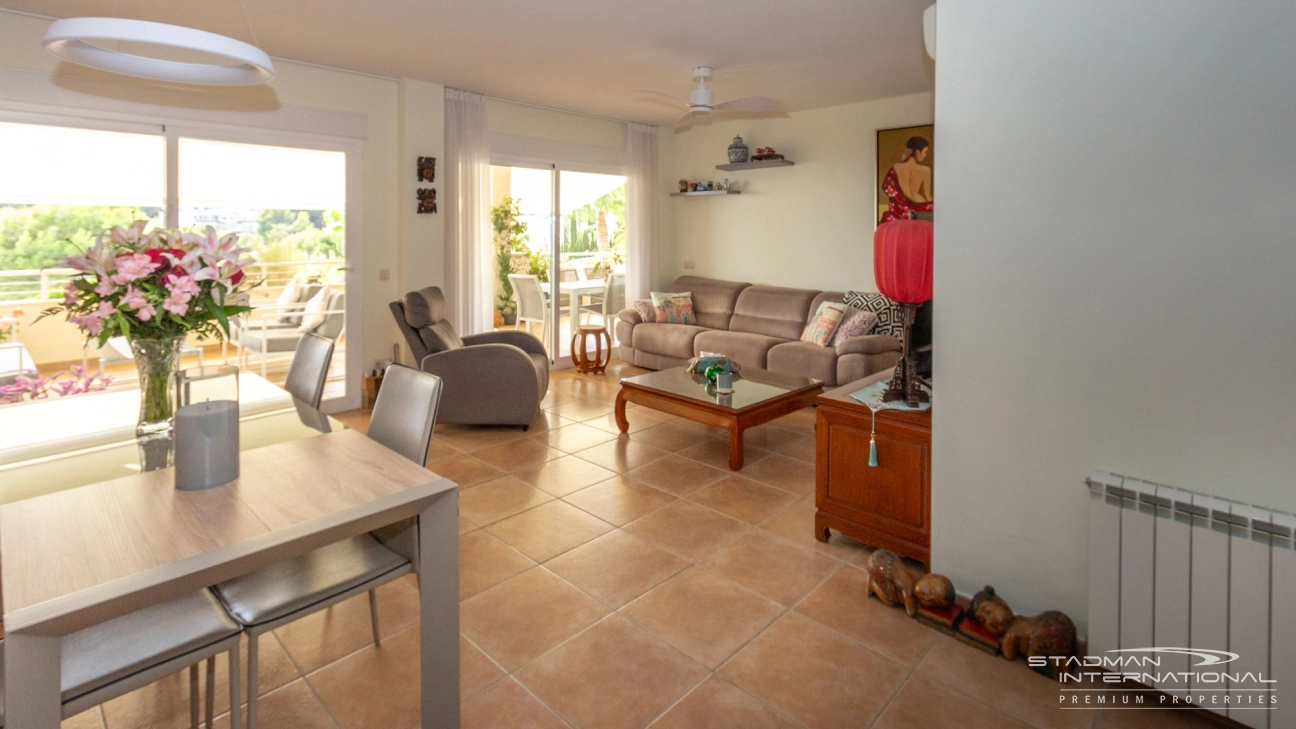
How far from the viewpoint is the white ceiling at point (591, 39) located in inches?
140

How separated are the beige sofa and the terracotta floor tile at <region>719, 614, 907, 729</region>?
10.2 ft

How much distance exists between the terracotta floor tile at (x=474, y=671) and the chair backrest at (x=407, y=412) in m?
0.67

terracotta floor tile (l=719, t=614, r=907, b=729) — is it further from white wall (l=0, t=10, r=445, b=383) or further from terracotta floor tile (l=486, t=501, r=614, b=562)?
white wall (l=0, t=10, r=445, b=383)

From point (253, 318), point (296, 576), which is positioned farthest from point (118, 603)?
point (253, 318)

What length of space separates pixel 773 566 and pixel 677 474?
3.85ft

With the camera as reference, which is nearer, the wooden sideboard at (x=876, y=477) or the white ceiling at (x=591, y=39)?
the wooden sideboard at (x=876, y=477)

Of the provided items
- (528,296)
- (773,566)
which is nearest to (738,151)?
(528,296)

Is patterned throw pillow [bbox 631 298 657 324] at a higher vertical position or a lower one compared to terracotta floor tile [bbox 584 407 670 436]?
higher

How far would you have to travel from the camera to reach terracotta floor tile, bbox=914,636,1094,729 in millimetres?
1942

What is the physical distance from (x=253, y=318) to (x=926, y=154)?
5452mm

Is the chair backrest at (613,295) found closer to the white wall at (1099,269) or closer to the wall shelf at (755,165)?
the wall shelf at (755,165)

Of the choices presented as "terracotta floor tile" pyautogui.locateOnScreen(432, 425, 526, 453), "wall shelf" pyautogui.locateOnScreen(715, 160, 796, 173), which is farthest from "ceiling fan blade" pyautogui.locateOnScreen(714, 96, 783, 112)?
"terracotta floor tile" pyautogui.locateOnScreen(432, 425, 526, 453)

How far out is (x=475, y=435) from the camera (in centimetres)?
468

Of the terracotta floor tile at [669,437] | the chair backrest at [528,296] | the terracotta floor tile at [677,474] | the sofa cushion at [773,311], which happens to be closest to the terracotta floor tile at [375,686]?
the terracotta floor tile at [677,474]
